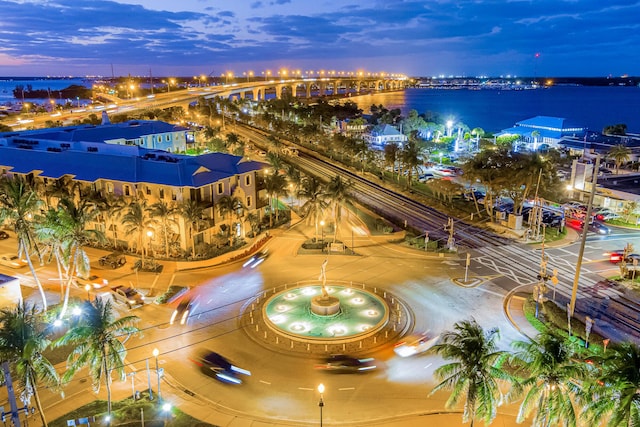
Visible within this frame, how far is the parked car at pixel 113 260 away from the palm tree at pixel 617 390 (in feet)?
143

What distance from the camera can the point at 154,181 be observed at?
2087 inches

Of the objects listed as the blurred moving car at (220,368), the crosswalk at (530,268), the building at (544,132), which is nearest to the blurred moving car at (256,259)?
the blurred moving car at (220,368)

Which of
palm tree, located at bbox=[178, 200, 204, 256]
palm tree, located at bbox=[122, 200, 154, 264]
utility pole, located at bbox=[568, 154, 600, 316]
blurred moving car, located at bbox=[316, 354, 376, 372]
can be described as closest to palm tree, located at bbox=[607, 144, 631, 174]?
utility pole, located at bbox=[568, 154, 600, 316]

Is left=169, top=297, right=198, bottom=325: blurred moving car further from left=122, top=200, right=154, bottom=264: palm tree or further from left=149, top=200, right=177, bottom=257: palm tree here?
left=149, top=200, right=177, bottom=257: palm tree

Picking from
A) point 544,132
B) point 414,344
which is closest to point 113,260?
point 414,344

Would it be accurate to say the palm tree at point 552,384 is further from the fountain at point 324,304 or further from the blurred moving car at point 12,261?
the blurred moving car at point 12,261

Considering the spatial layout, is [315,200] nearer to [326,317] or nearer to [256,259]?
[256,259]

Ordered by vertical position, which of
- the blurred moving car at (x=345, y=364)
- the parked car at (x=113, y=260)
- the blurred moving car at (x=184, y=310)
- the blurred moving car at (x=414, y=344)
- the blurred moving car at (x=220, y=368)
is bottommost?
the blurred moving car at (x=220, y=368)

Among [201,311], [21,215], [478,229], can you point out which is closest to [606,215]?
[478,229]

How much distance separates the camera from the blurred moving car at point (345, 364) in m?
32.9

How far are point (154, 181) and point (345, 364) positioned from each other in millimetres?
A: 31060

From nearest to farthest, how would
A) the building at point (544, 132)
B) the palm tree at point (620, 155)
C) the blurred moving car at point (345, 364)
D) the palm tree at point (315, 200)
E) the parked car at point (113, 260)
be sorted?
the blurred moving car at point (345, 364), the parked car at point (113, 260), the palm tree at point (315, 200), the palm tree at point (620, 155), the building at point (544, 132)

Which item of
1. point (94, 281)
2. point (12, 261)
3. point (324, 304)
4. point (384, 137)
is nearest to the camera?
point (324, 304)

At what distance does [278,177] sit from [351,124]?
111563mm
